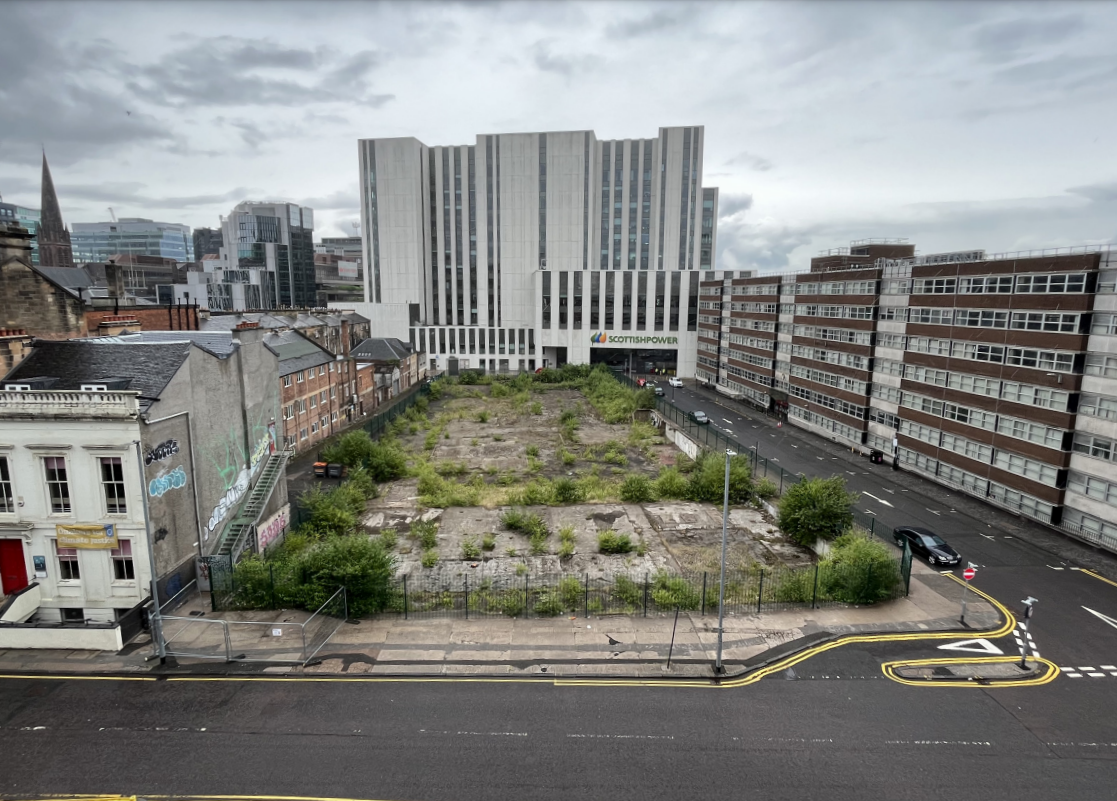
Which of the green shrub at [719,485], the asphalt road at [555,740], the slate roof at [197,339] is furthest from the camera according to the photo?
the green shrub at [719,485]

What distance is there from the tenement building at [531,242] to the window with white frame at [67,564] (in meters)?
86.0

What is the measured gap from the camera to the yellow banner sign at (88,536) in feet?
78.2

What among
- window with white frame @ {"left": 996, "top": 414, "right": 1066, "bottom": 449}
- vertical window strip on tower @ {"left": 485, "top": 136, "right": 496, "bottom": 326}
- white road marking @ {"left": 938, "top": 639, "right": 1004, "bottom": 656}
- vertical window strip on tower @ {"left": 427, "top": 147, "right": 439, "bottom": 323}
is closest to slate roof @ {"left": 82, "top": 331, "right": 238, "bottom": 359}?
white road marking @ {"left": 938, "top": 639, "right": 1004, "bottom": 656}

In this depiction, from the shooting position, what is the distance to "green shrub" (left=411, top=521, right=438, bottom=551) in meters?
34.4

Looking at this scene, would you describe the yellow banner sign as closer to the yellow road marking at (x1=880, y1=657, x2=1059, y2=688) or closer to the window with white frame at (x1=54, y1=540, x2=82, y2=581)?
the window with white frame at (x1=54, y1=540, x2=82, y2=581)

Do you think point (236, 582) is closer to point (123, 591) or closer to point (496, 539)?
point (123, 591)

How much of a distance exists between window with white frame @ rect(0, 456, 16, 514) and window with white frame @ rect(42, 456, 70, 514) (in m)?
1.43

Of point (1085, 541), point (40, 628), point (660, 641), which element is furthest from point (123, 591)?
point (1085, 541)

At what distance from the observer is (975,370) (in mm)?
43906

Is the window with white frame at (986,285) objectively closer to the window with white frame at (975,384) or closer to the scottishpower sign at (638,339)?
the window with white frame at (975,384)

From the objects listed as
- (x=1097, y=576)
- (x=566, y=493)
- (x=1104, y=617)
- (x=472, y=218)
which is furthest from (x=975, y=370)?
(x=472, y=218)

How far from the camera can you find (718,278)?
98750 mm

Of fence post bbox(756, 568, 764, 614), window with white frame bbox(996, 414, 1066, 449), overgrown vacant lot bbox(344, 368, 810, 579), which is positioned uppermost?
window with white frame bbox(996, 414, 1066, 449)

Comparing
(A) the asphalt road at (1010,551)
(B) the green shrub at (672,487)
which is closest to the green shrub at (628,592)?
(A) the asphalt road at (1010,551)
